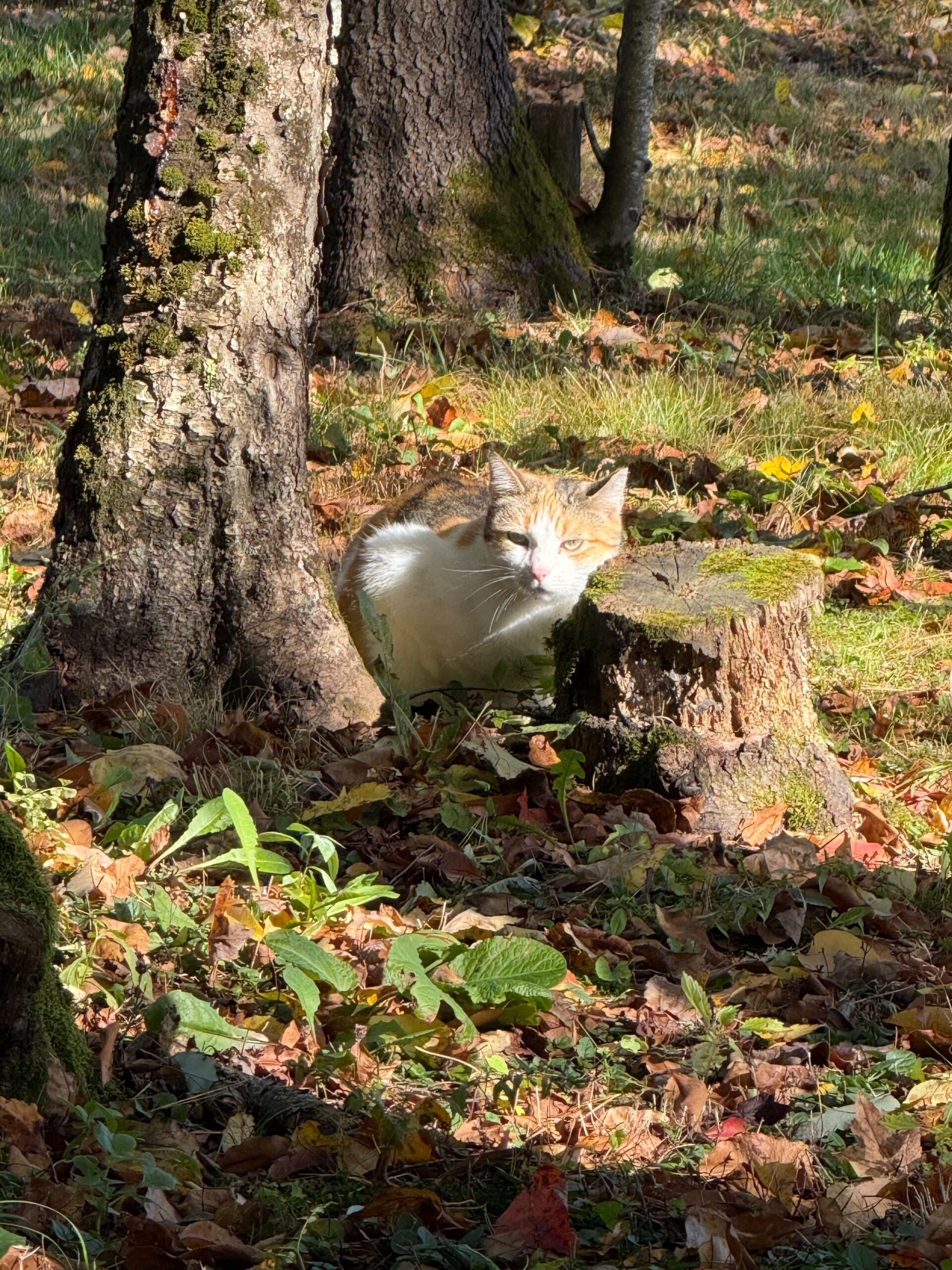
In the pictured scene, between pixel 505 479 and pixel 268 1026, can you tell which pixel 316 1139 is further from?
pixel 505 479

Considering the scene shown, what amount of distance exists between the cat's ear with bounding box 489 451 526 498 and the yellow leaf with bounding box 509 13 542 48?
10.8m

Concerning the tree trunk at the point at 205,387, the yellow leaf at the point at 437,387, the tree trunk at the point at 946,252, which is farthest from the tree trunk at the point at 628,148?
the tree trunk at the point at 205,387

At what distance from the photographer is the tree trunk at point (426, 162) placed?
6.63 m

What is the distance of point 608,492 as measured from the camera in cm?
412

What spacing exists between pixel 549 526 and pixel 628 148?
4805 millimetres

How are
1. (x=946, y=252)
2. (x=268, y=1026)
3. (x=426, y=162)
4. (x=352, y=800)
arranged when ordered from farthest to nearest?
(x=946, y=252)
(x=426, y=162)
(x=352, y=800)
(x=268, y=1026)

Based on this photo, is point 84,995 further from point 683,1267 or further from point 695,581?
point 695,581

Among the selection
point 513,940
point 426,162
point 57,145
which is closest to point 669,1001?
point 513,940

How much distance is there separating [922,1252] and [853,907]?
3.38 ft

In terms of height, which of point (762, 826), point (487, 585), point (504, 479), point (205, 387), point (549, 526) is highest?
point (205, 387)

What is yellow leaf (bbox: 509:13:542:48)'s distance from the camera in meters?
13.5

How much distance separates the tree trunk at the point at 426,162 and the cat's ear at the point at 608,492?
3047 millimetres

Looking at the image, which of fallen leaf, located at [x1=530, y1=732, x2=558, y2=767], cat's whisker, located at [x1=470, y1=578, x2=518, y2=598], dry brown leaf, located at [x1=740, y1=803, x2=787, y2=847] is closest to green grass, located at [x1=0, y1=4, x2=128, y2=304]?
cat's whisker, located at [x1=470, y1=578, x2=518, y2=598]

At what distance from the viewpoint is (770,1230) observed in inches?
77.3
